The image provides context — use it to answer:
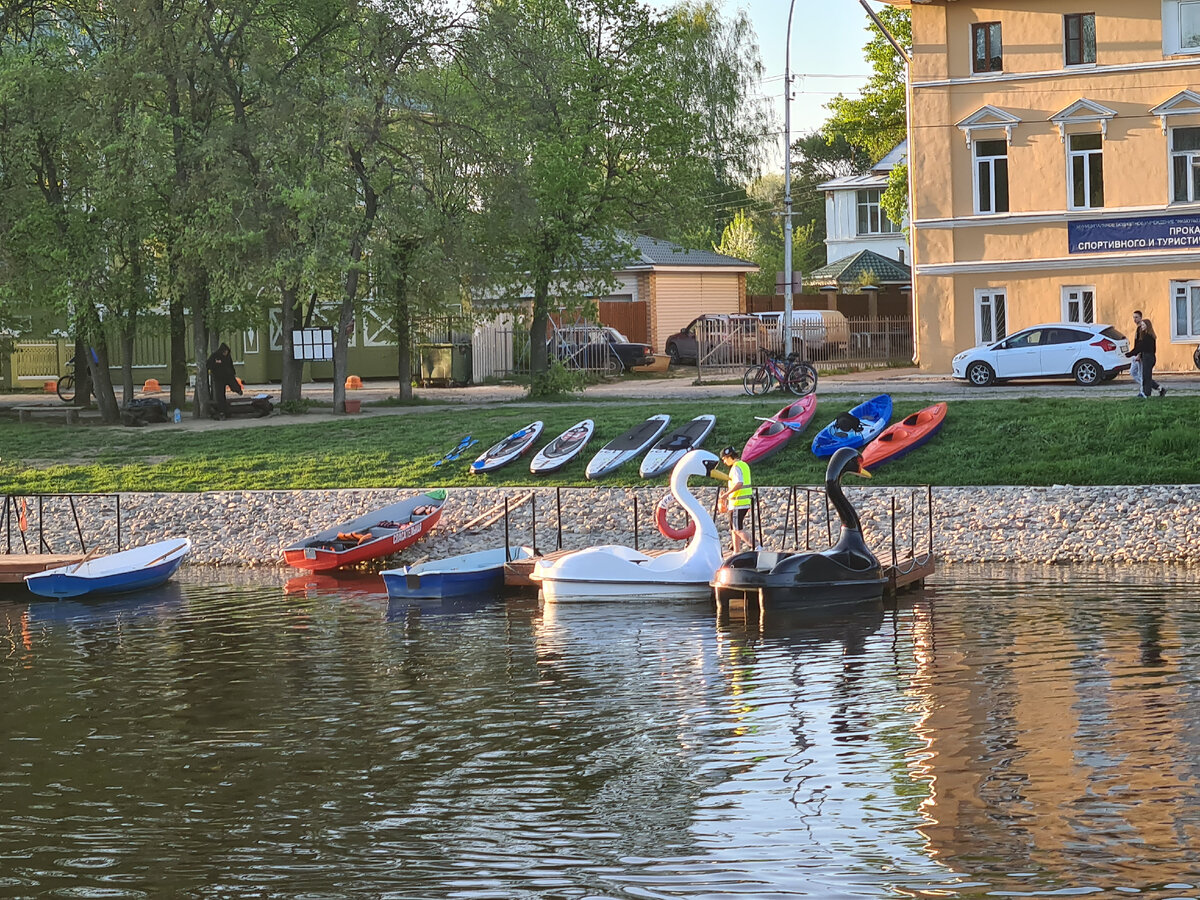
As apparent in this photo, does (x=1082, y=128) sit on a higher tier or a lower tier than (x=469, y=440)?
higher

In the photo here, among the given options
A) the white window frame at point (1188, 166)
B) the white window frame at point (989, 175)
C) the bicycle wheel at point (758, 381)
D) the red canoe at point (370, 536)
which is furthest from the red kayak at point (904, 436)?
the white window frame at point (1188, 166)

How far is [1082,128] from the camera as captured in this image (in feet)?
130

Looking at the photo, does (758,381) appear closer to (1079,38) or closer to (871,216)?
(1079,38)

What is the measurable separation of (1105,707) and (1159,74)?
96.1 ft

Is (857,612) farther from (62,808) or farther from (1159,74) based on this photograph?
(1159,74)

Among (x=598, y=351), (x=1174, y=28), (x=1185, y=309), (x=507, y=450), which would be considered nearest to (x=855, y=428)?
(x=507, y=450)

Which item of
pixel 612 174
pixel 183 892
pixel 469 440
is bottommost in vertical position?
pixel 183 892

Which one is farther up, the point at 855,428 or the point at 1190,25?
the point at 1190,25

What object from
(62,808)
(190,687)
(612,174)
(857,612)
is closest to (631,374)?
(612,174)

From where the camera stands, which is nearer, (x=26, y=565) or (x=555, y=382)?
(x=26, y=565)

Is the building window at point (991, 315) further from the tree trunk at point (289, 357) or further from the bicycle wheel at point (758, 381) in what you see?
the tree trunk at point (289, 357)

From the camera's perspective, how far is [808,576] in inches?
778

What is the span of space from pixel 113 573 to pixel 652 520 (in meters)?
8.23

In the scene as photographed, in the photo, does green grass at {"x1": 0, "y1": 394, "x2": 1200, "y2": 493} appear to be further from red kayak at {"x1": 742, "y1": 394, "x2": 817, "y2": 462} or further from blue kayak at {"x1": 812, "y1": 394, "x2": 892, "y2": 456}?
blue kayak at {"x1": 812, "y1": 394, "x2": 892, "y2": 456}
